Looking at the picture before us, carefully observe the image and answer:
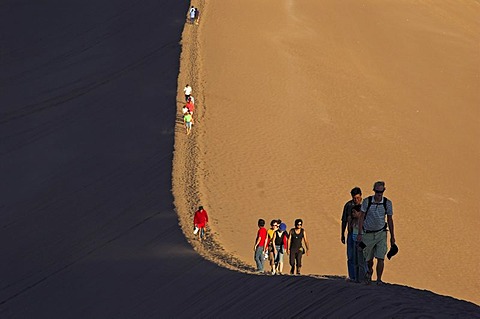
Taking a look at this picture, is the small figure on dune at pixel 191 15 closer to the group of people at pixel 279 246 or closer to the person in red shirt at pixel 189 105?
the person in red shirt at pixel 189 105

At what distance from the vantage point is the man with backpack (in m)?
10.1

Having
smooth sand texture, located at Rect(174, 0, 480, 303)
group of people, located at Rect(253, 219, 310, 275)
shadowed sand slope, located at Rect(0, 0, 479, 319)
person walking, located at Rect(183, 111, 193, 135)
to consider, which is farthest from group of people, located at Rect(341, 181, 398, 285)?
person walking, located at Rect(183, 111, 193, 135)

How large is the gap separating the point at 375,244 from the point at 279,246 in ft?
14.9

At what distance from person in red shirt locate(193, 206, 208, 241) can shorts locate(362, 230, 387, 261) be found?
21.2 feet

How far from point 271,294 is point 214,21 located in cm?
2423

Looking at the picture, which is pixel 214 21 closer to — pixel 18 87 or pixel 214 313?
pixel 18 87

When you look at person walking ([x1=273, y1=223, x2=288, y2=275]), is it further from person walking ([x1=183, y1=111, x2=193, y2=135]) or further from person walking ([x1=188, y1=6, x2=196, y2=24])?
person walking ([x1=188, y1=6, x2=196, y2=24])

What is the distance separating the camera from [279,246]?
14812mm

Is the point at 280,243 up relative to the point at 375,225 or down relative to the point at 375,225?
down

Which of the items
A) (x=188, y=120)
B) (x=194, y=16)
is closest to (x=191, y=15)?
(x=194, y=16)

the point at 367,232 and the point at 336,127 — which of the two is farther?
the point at 336,127

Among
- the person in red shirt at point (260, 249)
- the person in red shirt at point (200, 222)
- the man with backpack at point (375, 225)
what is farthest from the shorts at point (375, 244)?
the person in red shirt at point (200, 222)

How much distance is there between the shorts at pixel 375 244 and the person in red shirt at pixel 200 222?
21.2 feet

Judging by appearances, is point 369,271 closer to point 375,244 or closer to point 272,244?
point 375,244
